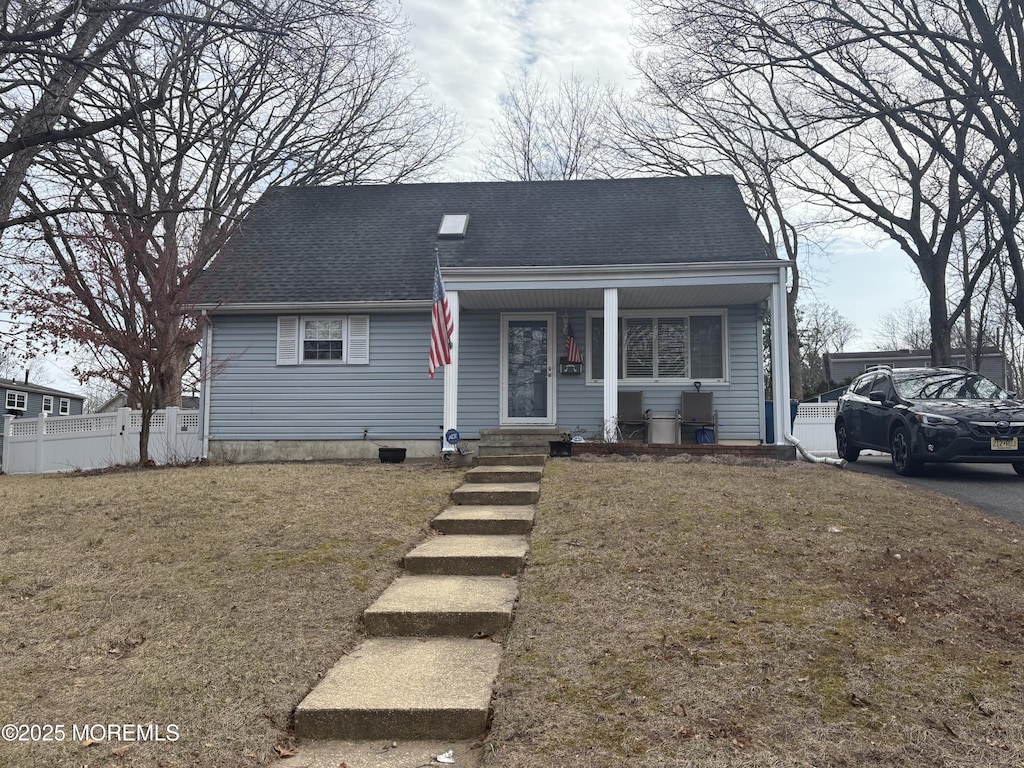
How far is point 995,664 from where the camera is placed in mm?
3822

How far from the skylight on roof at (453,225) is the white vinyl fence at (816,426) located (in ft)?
27.1

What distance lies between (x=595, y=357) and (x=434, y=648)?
9.02 m

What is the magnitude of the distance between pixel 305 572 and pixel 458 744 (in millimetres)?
2452

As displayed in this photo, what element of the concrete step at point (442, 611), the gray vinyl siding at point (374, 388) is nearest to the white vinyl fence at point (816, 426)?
the gray vinyl siding at point (374, 388)

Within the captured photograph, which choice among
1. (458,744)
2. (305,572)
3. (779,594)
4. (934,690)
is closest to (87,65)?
(305,572)

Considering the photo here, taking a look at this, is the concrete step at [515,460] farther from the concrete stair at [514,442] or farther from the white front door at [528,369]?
the white front door at [528,369]

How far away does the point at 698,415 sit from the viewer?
12.4m

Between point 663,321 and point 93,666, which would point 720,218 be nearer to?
point 663,321

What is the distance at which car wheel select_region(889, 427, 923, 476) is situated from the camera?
9961mm

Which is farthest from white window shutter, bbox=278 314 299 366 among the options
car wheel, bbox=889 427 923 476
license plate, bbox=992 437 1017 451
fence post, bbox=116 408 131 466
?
license plate, bbox=992 437 1017 451

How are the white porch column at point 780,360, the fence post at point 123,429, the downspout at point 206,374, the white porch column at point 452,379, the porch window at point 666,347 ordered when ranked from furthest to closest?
1. the fence post at point 123,429
2. the downspout at point 206,374
3. the porch window at point 666,347
4. the white porch column at point 452,379
5. the white porch column at point 780,360

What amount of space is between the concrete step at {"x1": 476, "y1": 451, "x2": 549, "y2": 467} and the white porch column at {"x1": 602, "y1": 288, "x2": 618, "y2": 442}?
1346 millimetres

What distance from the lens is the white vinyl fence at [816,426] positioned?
16.1 metres

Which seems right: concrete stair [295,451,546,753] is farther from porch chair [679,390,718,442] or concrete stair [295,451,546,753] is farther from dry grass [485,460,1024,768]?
porch chair [679,390,718,442]
